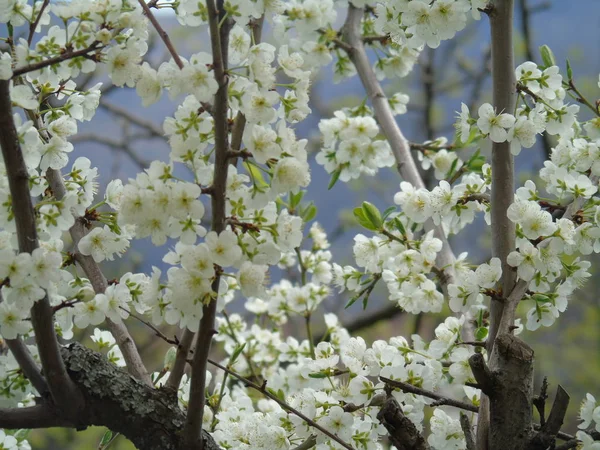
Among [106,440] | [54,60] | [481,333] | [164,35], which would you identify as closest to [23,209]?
[54,60]

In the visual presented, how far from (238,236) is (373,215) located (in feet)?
1.85

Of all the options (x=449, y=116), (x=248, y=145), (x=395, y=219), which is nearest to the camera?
(x=248, y=145)

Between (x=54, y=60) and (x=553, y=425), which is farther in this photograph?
(x=553, y=425)

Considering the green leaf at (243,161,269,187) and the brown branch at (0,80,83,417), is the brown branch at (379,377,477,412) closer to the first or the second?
the green leaf at (243,161,269,187)

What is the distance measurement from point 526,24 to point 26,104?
10.8 feet

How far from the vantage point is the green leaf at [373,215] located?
52.9 inches

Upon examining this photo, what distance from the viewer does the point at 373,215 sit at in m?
1.35

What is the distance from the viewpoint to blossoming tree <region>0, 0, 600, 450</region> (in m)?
0.82

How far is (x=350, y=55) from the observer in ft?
5.78

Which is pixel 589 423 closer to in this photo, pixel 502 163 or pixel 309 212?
pixel 502 163

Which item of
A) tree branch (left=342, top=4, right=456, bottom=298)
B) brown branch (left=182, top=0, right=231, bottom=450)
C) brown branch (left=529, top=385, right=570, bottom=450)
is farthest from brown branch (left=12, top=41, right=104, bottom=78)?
tree branch (left=342, top=4, right=456, bottom=298)

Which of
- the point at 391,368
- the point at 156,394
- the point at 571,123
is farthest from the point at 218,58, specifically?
the point at 571,123

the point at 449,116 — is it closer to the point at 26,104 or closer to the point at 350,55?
the point at 350,55

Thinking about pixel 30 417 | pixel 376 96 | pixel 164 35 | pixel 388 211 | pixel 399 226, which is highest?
pixel 376 96
